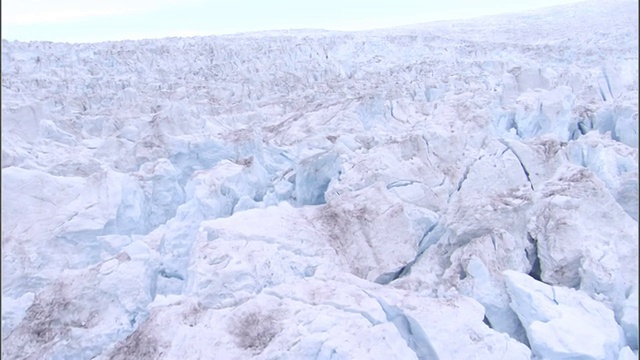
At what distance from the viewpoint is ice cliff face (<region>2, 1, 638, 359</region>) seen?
12.3 ft

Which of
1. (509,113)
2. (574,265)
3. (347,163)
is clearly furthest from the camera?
(509,113)

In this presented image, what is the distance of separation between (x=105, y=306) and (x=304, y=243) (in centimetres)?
165

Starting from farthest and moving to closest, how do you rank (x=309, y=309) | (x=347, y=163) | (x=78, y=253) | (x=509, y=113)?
(x=509, y=113) → (x=347, y=163) → (x=78, y=253) → (x=309, y=309)

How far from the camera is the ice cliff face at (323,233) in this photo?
148 inches

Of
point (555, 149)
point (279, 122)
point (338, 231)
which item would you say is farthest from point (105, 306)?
point (279, 122)

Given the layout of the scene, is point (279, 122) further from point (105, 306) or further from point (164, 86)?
point (105, 306)

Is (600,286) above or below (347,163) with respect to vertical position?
below

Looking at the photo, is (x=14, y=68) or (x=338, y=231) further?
(x=14, y=68)

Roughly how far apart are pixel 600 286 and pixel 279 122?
7.35 metres

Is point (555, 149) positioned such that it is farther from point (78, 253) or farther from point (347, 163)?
point (78, 253)

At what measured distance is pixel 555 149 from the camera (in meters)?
6.69

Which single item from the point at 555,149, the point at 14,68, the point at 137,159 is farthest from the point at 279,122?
the point at 14,68

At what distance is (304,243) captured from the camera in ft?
15.1

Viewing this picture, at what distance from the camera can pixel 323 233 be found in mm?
4836
